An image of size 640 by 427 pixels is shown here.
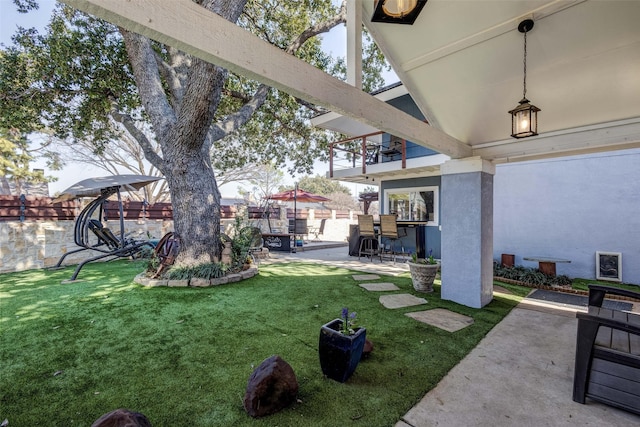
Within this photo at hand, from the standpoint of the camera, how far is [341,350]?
89.8 inches

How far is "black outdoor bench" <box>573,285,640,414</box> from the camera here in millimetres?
2006

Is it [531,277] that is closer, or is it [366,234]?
[531,277]

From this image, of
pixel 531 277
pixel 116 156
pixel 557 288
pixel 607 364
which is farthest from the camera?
pixel 116 156

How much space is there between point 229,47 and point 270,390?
7.41ft

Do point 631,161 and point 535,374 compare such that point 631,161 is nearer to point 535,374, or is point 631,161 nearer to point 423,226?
point 423,226

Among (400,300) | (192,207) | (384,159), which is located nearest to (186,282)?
(192,207)

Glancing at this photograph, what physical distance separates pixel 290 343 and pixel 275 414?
1.09 metres

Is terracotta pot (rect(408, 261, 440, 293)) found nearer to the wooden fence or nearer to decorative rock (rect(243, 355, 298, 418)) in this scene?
decorative rock (rect(243, 355, 298, 418))

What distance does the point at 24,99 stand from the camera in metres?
6.71

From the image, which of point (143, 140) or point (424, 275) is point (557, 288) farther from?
point (143, 140)

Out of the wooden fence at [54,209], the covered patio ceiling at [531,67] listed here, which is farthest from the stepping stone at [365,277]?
the wooden fence at [54,209]

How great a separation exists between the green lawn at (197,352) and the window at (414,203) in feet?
15.2

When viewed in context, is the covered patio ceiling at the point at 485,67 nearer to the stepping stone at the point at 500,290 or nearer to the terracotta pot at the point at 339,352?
the terracotta pot at the point at 339,352

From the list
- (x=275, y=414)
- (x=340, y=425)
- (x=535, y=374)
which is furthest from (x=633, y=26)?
(x=275, y=414)
